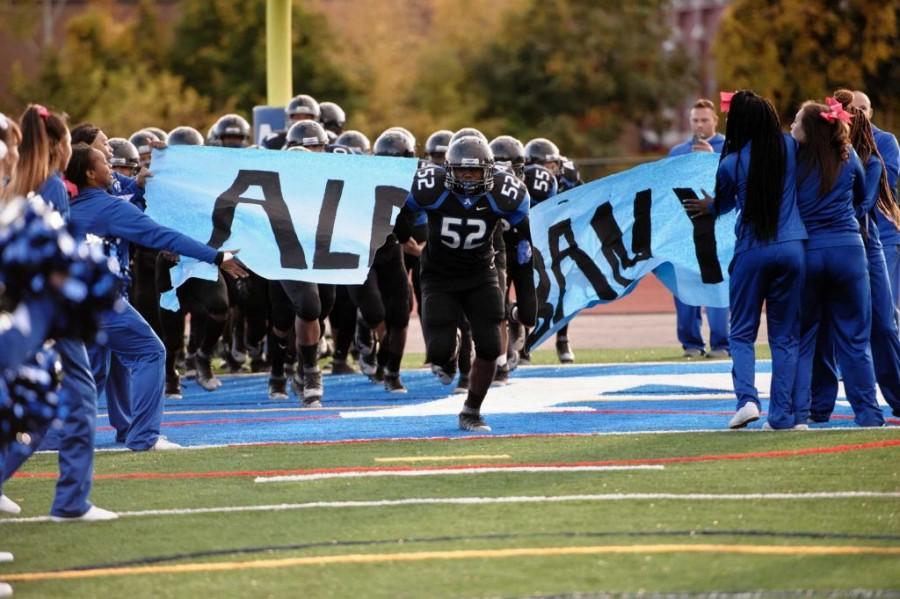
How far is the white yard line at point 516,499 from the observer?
7.68 m

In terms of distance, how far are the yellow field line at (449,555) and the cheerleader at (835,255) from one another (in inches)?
135

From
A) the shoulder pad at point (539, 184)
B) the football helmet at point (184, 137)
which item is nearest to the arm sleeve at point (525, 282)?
the shoulder pad at point (539, 184)

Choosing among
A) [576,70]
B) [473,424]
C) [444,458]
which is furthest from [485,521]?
[576,70]

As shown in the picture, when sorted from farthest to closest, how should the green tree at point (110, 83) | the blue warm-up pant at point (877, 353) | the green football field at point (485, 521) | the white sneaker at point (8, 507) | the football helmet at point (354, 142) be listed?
1. the green tree at point (110, 83)
2. the football helmet at point (354, 142)
3. the blue warm-up pant at point (877, 353)
4. the white sneaker at point (8, 507)
5. the green football field at point (485, 521)

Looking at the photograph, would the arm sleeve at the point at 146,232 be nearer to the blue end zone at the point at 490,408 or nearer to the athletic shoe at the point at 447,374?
the blue end zone at the point at 490,408

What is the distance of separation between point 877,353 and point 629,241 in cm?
370

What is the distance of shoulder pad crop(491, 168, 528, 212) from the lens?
10.4 m

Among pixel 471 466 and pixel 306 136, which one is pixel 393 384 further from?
pixel 471 466

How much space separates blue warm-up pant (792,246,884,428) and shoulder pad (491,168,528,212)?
1.74m

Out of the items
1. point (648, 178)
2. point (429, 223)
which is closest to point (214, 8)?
point (648, 178)

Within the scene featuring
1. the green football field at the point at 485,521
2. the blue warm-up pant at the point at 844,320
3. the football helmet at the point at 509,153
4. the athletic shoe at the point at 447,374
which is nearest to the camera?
the green football field at the point at 485,521

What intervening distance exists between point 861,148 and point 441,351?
2758 millimetres

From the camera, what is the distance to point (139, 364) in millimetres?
9562

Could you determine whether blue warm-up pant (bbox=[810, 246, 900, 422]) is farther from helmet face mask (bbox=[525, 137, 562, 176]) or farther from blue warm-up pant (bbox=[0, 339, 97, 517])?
helmet face mask (bbox=[525, 137, 562, 176])
